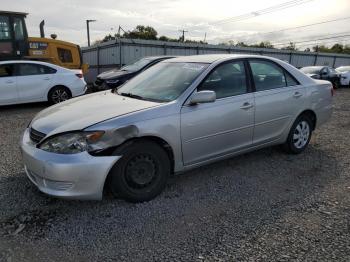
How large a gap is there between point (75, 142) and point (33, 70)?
286 inches

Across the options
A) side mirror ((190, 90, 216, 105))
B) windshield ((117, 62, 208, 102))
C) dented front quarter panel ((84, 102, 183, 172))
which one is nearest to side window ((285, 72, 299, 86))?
windshield ((117, 62, 208, 102))

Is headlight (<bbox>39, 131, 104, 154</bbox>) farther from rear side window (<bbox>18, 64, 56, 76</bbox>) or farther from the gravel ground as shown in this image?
rear side window (<bbox>18, 64, 56, 76</bbox>)

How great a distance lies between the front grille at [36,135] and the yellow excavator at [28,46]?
28.4 feet

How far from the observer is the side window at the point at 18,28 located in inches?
432

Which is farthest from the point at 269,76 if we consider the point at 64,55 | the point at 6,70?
the point at 64,55

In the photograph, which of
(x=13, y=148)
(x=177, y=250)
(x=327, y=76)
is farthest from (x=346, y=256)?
(x=327, y=76)

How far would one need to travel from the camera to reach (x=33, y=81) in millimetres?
9422

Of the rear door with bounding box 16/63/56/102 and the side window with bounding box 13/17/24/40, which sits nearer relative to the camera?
the rear door with bounding box 16/63/56/102

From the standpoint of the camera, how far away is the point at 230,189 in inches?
158

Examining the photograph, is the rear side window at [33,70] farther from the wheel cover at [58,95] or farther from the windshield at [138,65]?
the windshield at [138,65]

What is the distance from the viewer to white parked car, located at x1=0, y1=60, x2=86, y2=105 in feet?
29.8

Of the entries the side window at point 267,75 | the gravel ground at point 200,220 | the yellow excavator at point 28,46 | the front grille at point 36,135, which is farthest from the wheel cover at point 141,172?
the yellow excavator at point 28,46

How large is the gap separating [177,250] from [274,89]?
286cm

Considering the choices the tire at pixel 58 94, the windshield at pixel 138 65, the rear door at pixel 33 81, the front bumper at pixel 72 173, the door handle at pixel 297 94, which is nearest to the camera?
the front bumper at pixel 72 173
